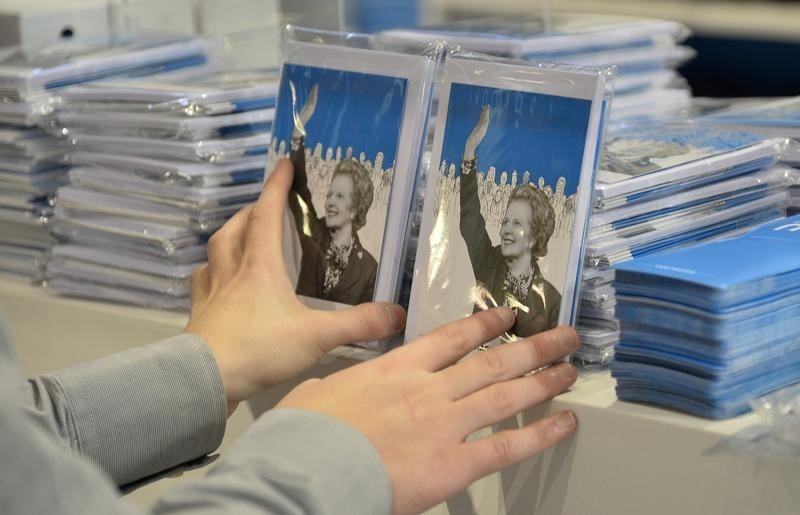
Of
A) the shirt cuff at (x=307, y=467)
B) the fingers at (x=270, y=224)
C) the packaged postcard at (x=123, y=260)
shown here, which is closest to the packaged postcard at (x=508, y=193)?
the fingers at (x=270, y=224)

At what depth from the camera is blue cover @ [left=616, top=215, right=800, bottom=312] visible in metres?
0.94

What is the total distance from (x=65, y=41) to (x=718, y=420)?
1274 mm

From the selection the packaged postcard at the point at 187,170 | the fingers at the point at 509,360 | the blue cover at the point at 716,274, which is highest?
the blue cover at the point at 716,274

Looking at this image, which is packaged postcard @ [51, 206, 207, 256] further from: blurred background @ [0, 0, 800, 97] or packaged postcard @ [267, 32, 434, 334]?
blurred background @ [0, 0, 800, 97]

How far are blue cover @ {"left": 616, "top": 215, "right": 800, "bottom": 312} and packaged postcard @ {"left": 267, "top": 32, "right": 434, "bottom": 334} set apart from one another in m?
0.27

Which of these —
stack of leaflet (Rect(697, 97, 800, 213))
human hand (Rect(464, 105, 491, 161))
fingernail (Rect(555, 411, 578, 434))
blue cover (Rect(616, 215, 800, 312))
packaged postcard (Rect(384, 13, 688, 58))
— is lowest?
fingernail (Rect(555, 411, 578, 434))

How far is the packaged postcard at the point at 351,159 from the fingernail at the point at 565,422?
0.23m

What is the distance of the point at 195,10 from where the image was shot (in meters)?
2.09

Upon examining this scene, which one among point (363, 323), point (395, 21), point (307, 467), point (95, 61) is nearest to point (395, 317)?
point (363, 323)

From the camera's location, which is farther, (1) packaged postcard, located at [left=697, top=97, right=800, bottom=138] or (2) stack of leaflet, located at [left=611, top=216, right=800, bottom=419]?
(1) packaged postcard, located at [left=697, top=97, right=800, bottom=138]

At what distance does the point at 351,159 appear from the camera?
1201 mm

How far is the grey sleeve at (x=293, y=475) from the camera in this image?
746 mm

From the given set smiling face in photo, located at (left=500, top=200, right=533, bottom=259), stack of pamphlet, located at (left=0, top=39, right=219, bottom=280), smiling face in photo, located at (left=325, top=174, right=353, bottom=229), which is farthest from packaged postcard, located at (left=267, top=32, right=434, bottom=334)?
stack of pamphlet, located at (left=0, top=39, right=219, bottom=280)

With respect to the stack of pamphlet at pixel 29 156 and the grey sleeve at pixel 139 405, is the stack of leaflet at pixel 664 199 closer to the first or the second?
the grey sleeve at pixel 139 405
